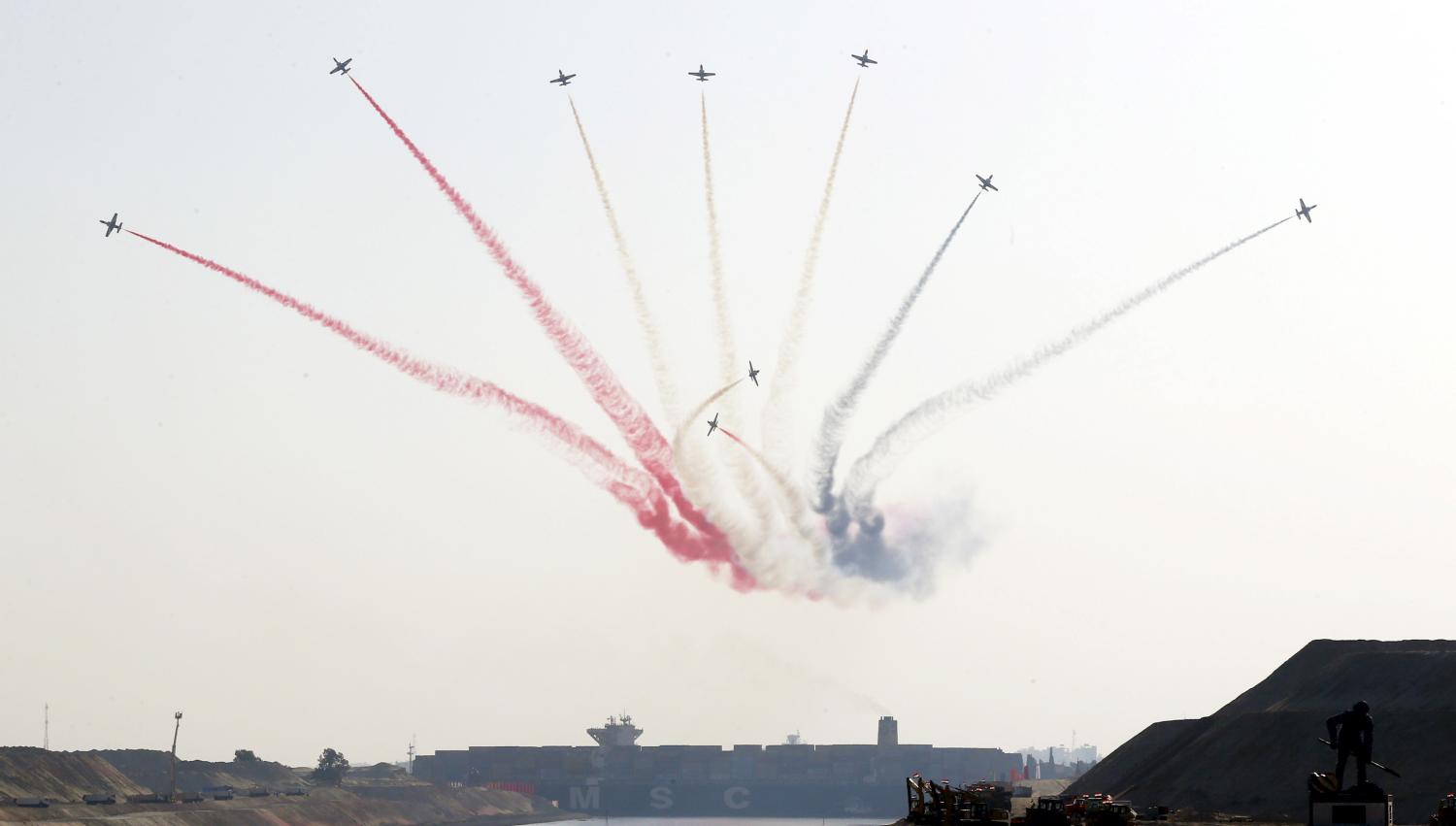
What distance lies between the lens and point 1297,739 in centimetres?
15362

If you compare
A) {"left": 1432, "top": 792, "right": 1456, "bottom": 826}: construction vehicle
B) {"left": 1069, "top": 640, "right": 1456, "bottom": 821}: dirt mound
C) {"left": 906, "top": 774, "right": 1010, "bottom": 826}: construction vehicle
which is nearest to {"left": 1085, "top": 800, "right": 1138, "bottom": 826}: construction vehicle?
{"left": 906, "top": 774, "right": 1010, "bottom": 826}: construction vehicle

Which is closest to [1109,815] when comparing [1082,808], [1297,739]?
[1082,808]

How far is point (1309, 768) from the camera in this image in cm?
14625

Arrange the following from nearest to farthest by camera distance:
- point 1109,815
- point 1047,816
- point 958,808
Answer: point 1047,816 < point 1109,815 < point 958,808

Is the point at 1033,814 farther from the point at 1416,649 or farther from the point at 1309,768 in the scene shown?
the point at 1416,649

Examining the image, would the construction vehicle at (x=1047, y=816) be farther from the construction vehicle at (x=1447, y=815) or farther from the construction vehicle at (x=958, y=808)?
the construction vehicle at (x=1447, y=815)

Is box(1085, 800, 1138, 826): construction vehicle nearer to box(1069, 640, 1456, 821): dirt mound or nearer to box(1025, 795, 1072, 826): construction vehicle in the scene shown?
box(1025, 795, 1072, 826): construction vehicle

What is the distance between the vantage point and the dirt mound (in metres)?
142

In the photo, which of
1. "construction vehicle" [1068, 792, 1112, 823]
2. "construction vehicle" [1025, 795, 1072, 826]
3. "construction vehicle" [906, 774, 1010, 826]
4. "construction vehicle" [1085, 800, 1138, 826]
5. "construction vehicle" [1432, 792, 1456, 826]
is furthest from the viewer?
"construction vehicle" [906, 774, 1010, 826]

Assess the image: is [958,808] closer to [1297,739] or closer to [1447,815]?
[1447,815]

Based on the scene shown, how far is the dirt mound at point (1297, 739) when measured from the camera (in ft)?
465

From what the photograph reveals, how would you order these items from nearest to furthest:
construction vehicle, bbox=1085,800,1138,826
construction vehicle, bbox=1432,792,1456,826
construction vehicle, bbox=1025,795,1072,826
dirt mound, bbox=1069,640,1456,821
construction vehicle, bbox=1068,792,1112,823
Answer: construction vehicle, bbox=1432,792,1456,826, construction vehicle, bbox=1025,795,1072,826, construction vehicle, bbox=1085,800,1138,826, construction vehicle, bbox=1068,792,1112,823, dirt mound, bbox=1069,640,1456,821

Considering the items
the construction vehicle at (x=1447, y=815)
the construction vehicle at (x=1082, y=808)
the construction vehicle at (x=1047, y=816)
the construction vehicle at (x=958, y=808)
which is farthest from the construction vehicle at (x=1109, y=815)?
the construction vehicle at (x=1447, y=815)

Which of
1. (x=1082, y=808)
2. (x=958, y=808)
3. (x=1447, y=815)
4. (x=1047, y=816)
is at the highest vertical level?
(x=1082, y=808)
